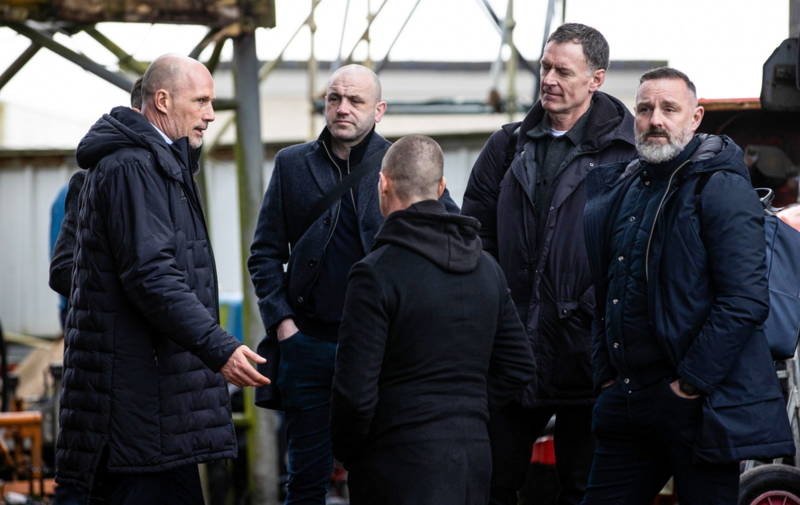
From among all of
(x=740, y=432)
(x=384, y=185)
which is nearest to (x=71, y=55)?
(x=384, y=185)

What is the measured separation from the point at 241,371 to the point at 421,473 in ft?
2.71

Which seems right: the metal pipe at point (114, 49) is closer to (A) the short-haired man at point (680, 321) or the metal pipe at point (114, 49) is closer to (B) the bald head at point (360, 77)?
(B) the bald head at point (360, 77)

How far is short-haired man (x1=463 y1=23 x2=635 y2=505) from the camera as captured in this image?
522 centimetres

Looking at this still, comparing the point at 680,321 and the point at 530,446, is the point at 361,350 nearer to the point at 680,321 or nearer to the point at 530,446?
the point at 680,321

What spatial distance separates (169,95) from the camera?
4.81 metres

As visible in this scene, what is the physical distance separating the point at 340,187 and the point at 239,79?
10.9 feet

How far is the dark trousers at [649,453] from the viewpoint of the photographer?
4582mm

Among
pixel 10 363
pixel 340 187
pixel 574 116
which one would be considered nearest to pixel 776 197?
pixel 574 116

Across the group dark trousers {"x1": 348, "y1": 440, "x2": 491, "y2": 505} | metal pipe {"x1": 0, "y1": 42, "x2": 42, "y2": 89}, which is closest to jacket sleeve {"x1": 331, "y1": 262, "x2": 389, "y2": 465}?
dark trousers {"x1": 348, "y1": 440, "x2": 491, "y2": 505}

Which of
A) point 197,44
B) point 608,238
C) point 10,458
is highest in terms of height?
point 197,44

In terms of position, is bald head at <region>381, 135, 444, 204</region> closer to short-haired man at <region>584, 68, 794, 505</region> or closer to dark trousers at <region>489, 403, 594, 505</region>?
short-haired man at <region>584, 68, 794, 505</region>

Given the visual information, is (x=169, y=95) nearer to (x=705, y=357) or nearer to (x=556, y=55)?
(x=556, y=55)

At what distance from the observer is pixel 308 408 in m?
5.45

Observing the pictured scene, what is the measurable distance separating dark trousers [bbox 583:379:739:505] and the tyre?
37.2 inches
